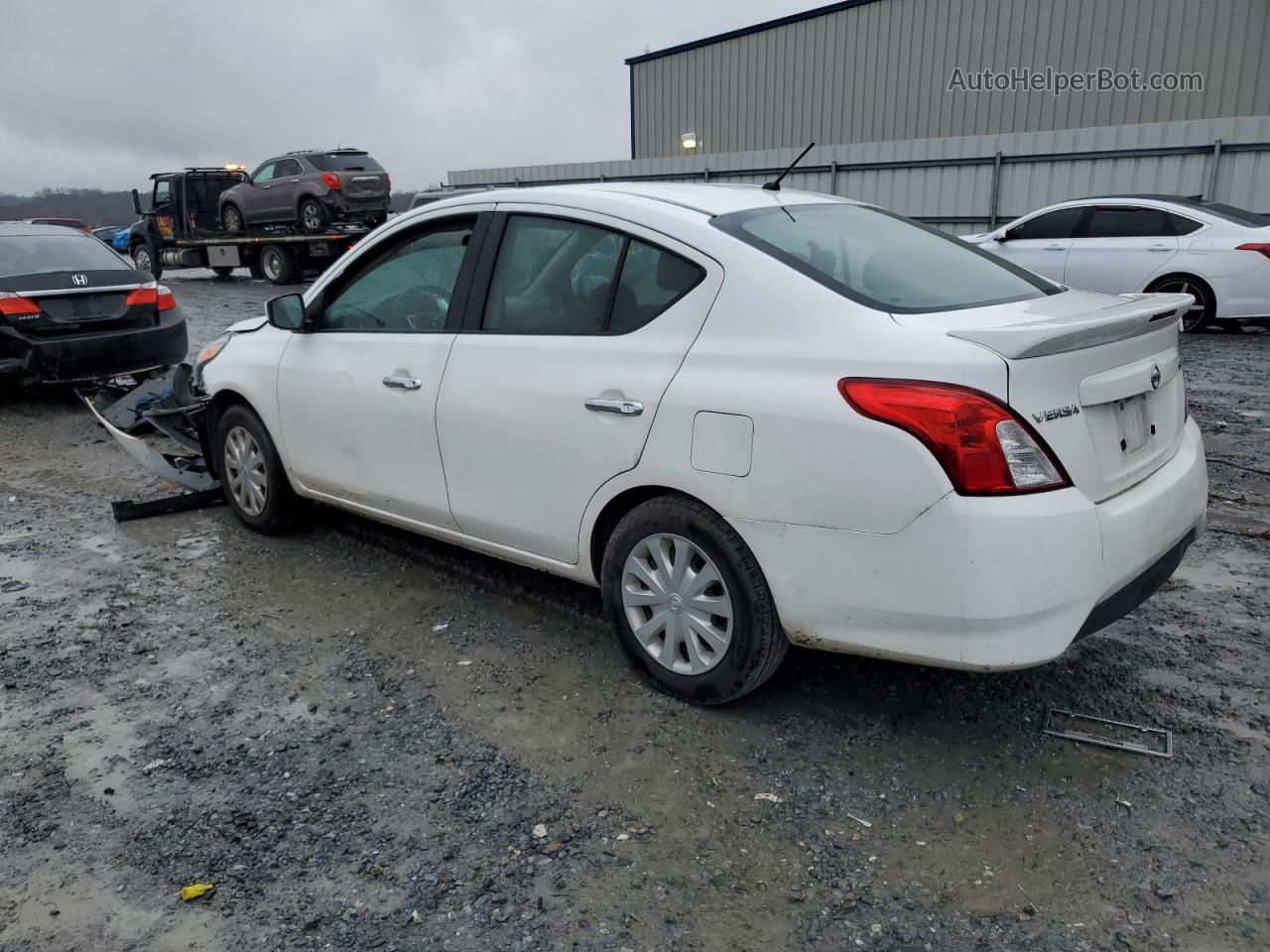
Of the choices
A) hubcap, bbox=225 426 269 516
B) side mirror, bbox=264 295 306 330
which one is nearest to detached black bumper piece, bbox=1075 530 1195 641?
side mirror, bbox=264 295 306 330

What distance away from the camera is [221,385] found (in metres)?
4.99

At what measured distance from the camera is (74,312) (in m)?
8.12

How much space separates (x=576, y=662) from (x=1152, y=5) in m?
21.1

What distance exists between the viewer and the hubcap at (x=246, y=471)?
16.3 ft

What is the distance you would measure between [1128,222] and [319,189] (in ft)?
48.6

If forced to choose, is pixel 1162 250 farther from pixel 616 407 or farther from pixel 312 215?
pixel 312 215

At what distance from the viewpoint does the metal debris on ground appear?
117 inches

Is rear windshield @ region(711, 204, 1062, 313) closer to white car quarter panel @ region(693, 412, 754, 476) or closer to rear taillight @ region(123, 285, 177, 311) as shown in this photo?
white car quarter panel @ region(693, 412, 754, 476)

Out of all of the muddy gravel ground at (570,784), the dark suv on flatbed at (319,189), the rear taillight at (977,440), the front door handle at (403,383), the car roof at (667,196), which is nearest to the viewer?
the muddy gravel ground at (570,784)

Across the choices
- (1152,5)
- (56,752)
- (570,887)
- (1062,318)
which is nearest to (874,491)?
(1062,318)

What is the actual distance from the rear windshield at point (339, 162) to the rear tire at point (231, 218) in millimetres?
2733

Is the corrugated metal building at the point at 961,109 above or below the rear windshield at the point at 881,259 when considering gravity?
above

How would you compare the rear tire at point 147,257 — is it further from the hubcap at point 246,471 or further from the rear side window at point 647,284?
the rear side window at point 647,284

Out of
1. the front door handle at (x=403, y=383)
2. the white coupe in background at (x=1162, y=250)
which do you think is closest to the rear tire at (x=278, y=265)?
the white coupe in background at (x=1162, y=250)
